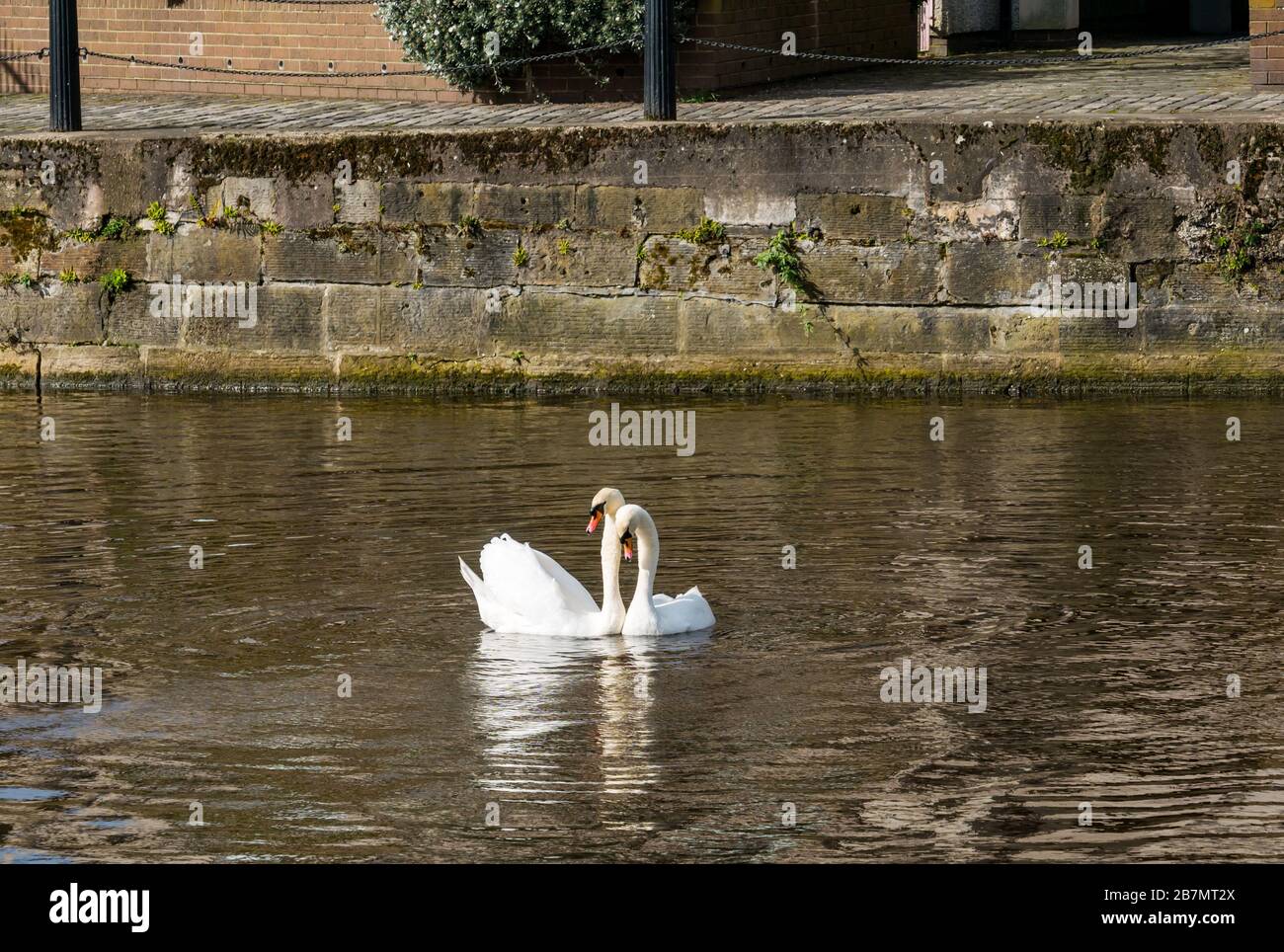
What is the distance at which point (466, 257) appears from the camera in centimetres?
1669

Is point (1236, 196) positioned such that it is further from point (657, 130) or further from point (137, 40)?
point (137, 40)

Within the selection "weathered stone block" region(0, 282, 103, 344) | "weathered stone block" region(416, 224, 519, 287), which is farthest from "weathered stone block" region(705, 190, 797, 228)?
"weathered stone block" region(0, 282, 103, 344)

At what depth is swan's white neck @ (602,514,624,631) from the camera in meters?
10.2

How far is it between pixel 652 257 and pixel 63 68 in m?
4.60

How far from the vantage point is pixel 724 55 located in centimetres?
1977

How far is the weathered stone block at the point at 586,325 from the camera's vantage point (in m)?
16.5

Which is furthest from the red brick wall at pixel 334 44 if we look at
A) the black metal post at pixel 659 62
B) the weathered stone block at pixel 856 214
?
the weathered stone block at pixel 856 214

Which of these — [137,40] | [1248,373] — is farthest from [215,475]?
[137,40]

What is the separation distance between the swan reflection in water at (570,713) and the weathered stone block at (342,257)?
6973 millimetres

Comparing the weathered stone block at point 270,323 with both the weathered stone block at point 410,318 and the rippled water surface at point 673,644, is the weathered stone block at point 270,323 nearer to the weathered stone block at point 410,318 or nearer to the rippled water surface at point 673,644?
the weathered stone block at point 410,318

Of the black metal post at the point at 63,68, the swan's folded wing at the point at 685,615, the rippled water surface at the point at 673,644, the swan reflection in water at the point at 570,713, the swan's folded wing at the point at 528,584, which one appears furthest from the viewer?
the black metal post at the point at 63,68

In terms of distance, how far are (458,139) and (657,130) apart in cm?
142

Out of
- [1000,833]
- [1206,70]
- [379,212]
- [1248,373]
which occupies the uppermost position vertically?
[1206,70]

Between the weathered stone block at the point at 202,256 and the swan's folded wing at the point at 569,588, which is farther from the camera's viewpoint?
the weathered stone block at the point at 202,256
